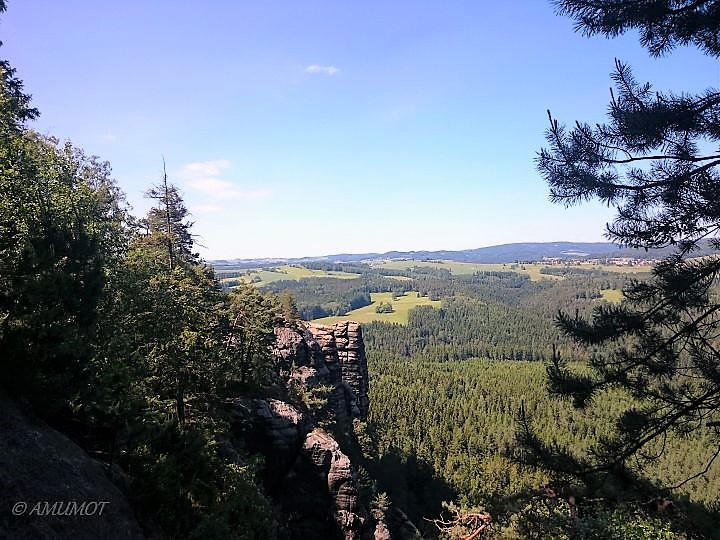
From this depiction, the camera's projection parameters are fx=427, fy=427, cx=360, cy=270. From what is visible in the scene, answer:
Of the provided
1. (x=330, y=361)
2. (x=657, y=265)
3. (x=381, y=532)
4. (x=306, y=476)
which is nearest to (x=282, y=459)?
(x=306, y=476)

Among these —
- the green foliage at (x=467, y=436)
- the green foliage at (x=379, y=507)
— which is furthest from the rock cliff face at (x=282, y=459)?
the green foliage at (x=467, y=436)

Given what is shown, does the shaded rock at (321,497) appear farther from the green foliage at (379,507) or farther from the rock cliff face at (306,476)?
the green foliage at (379,507)

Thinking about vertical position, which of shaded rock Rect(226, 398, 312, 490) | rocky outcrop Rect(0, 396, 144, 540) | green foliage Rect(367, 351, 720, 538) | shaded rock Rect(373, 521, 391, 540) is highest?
rocky outcrop Rect(0, 396, 144, 540)

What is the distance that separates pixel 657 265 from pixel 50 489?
1328 cm

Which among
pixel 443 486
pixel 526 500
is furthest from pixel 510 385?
pixel 526 500

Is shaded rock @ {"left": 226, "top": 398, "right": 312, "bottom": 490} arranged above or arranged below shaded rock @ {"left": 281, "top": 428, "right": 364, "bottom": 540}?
above

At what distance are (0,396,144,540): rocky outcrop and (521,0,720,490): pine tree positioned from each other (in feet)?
31.4

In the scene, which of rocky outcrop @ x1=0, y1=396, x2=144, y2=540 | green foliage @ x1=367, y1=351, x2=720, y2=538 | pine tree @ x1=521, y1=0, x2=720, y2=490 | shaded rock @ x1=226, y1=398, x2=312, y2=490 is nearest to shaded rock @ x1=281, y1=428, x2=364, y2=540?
shaded rock @ x1=226, y1=398, x2=312, y2=490

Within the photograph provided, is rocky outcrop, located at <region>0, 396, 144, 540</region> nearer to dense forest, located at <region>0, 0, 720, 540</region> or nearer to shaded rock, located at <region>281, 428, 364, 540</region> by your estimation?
dense forest, located at <region>0, 0, 720, 540</region>

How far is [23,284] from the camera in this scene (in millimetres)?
10625

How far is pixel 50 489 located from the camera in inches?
362

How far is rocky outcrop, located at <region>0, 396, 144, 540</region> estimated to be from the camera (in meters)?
8.23

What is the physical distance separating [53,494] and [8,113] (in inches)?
482

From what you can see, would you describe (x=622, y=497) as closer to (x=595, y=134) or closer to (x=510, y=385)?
(x=595, y=134)
